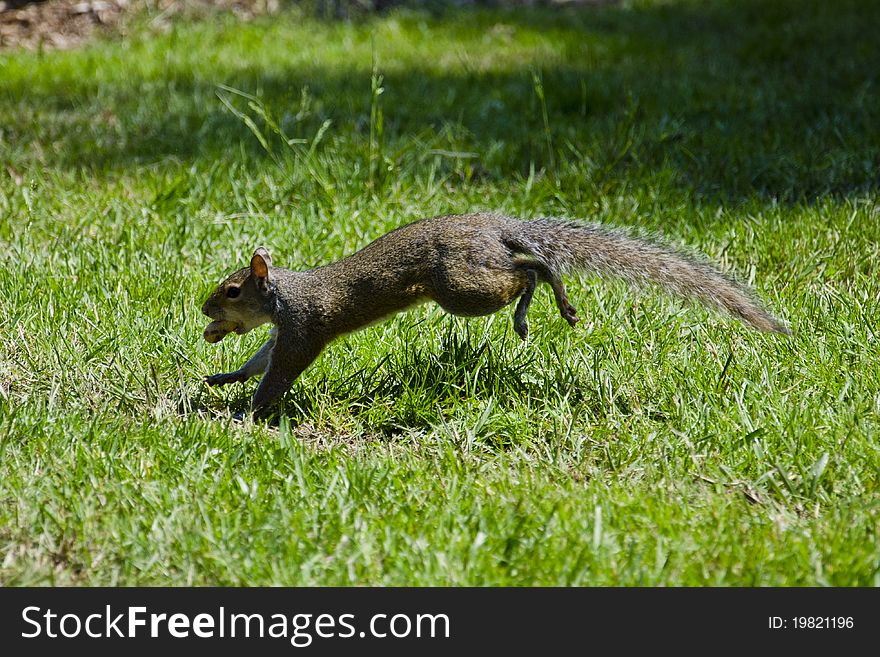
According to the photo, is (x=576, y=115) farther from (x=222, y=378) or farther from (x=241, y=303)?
(x=222, y=378)

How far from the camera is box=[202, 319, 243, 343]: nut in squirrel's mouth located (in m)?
3.65

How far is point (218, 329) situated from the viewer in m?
3.66

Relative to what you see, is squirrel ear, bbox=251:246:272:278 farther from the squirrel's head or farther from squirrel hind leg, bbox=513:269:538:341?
squirrel hind leg, bbox=513:269:538:341

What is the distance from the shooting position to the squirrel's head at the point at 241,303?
362cm

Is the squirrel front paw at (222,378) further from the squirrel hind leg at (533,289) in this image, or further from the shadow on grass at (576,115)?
the shadow on grass at (576,115)

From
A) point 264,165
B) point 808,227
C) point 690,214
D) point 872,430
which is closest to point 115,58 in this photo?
point 264,165

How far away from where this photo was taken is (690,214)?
499 centimetres

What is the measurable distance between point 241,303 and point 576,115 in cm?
330

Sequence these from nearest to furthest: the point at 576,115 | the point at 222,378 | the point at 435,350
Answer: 1. the point at 222,378
2. the point at 435,350
3. the point at 576,115

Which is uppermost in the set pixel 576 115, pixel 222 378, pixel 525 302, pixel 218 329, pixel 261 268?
pixel 576 115

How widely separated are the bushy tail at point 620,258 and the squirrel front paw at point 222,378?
1058 mm

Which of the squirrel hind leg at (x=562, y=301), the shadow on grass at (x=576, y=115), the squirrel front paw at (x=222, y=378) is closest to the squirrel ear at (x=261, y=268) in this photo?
the squirrel front paw at (x=222, y=378)

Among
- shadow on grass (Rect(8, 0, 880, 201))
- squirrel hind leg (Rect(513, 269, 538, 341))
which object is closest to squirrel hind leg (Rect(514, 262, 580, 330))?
squirrel hind leg (Rect(513, 269, 538, 341))

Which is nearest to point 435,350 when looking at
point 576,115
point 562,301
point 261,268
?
point 562,301
